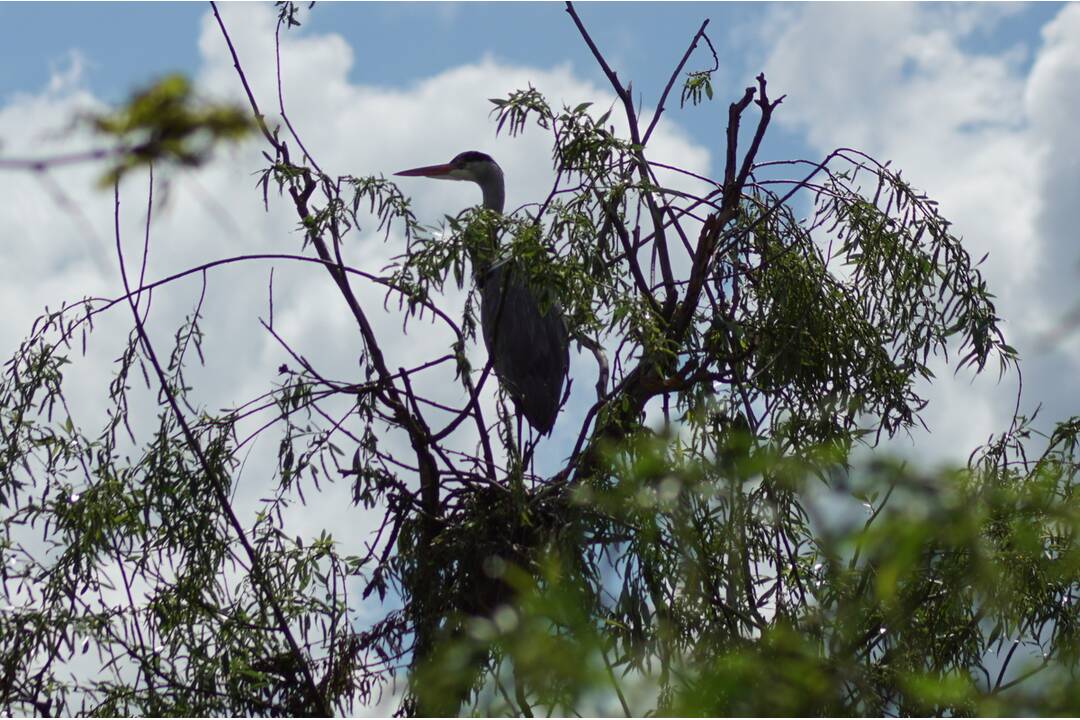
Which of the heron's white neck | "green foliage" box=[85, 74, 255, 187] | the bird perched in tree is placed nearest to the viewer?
"green foliage" box=[85, 74, 255, 187]

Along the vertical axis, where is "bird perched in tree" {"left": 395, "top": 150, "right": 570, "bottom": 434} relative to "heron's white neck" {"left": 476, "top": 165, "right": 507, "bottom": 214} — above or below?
below

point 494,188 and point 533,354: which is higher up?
point 494,188

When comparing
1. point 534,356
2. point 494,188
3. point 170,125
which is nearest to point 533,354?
point 534,356

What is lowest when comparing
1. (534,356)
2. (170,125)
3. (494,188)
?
(170,125)

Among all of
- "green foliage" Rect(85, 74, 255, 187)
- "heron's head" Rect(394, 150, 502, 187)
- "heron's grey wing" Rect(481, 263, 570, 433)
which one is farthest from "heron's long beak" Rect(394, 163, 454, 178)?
"green foliage" Rect(85, 74, 255, 187)

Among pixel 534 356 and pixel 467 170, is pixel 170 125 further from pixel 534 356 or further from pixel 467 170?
pixel 467 170

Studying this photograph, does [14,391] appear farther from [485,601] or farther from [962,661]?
[962,661]

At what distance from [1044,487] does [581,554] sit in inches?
36.3

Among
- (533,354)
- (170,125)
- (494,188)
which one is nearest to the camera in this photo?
(170,125)

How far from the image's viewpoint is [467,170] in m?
4.68

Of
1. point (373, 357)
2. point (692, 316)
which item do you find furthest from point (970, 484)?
point (373, 357)

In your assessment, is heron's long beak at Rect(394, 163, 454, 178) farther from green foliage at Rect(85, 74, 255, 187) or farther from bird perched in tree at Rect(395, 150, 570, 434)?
green foliage at Rect(85, 74, 255, 187)

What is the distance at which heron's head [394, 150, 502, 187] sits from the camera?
4621 millimetres

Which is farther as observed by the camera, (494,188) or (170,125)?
(494,188)
